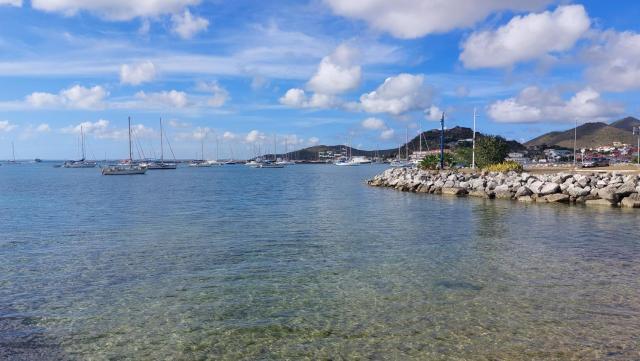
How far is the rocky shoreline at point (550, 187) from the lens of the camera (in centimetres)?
3525

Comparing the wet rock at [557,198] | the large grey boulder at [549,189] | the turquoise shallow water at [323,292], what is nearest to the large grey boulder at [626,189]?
the wet rock at [557,198]

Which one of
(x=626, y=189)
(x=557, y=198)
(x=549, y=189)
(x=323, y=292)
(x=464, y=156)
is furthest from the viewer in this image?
(x=464, y=156)

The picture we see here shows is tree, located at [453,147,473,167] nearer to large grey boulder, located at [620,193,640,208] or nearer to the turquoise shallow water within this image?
large grey boulder, located at [620,193,640,208]

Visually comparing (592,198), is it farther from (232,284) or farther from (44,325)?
(44,325)

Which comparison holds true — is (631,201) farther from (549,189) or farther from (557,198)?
(549,189)

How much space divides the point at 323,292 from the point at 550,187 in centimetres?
3290

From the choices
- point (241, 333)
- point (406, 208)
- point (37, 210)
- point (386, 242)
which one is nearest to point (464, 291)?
point (241, 333)

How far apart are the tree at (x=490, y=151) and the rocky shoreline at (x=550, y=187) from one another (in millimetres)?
14947

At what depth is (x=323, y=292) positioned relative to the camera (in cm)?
1265

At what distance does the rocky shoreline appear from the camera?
35.2m

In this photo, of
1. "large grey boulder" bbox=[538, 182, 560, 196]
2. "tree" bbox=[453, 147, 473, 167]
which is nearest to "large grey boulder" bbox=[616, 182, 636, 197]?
"large grey boulder" bbox=[538, 182, 560, 196]

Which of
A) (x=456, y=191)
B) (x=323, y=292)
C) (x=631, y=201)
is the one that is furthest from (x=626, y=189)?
(x=323, y=292)

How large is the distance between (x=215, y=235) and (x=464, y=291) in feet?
42.9

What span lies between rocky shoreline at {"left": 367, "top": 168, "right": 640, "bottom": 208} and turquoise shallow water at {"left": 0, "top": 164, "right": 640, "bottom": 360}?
1255cm
